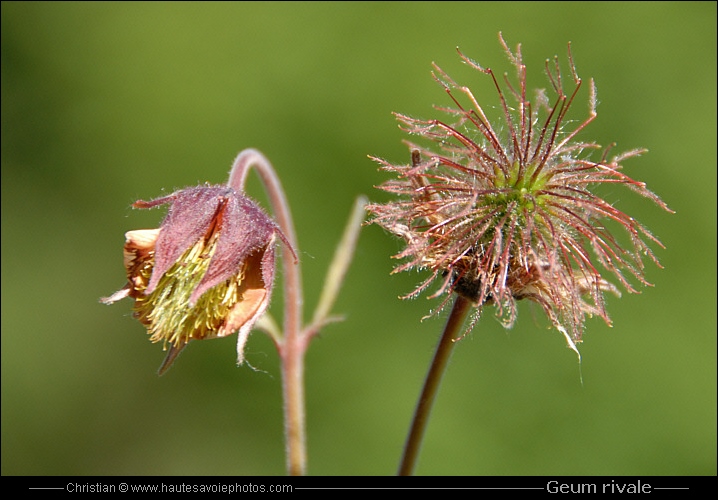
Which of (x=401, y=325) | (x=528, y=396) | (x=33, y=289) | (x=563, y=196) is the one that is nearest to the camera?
(x=563, y=196)

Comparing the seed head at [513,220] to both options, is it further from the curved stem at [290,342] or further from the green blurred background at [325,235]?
the green blurred background at [325,235]

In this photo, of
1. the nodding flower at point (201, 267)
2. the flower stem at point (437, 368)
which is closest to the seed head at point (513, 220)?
the flower stem at point (437, 368)

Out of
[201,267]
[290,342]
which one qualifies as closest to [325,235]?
[290,342]

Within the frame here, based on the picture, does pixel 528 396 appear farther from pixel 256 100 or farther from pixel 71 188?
pixel 71 188

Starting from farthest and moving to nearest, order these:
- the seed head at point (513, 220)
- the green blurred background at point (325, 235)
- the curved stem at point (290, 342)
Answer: the green blurred background at point (325, 235)
the curved stem at point (290, 342)
the seed head at point (513, 220)
